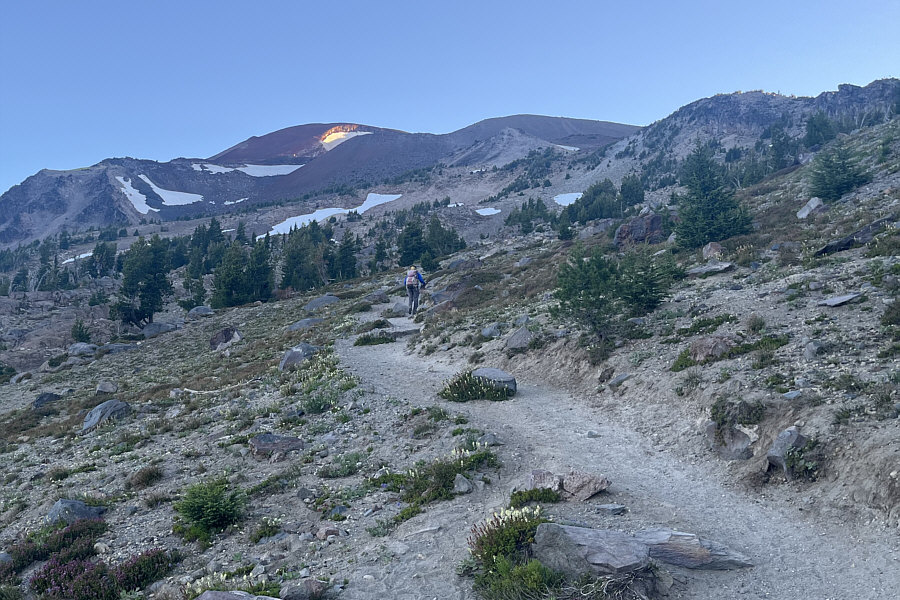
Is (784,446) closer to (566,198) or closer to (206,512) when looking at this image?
(206,512)

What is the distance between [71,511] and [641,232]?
4256 cm

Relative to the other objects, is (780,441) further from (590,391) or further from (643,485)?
(590,391)

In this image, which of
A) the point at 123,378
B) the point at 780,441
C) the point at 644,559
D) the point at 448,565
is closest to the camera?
the point at 644,559

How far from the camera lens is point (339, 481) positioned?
11703 mm

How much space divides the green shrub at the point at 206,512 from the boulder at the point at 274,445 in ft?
11.4

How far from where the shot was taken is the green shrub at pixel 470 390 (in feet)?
54.9

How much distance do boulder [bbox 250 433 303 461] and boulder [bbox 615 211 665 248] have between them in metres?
35.2

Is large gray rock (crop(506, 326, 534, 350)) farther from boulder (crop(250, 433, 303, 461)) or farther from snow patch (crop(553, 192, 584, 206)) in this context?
snow patch (crop(553, 192, 584, 206))

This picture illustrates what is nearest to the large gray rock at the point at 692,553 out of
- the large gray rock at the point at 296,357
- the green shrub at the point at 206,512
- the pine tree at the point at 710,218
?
the green shrub at the point at 206,512

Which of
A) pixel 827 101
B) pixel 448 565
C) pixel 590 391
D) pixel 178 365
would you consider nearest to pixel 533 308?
pixel 590 391

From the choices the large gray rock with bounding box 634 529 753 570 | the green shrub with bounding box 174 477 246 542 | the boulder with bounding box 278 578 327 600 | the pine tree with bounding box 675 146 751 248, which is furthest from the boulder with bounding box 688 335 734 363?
the pine tree with bounding box 675 146 751 248

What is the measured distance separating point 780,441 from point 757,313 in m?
8.32

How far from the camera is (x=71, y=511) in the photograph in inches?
433

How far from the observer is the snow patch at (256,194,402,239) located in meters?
134
